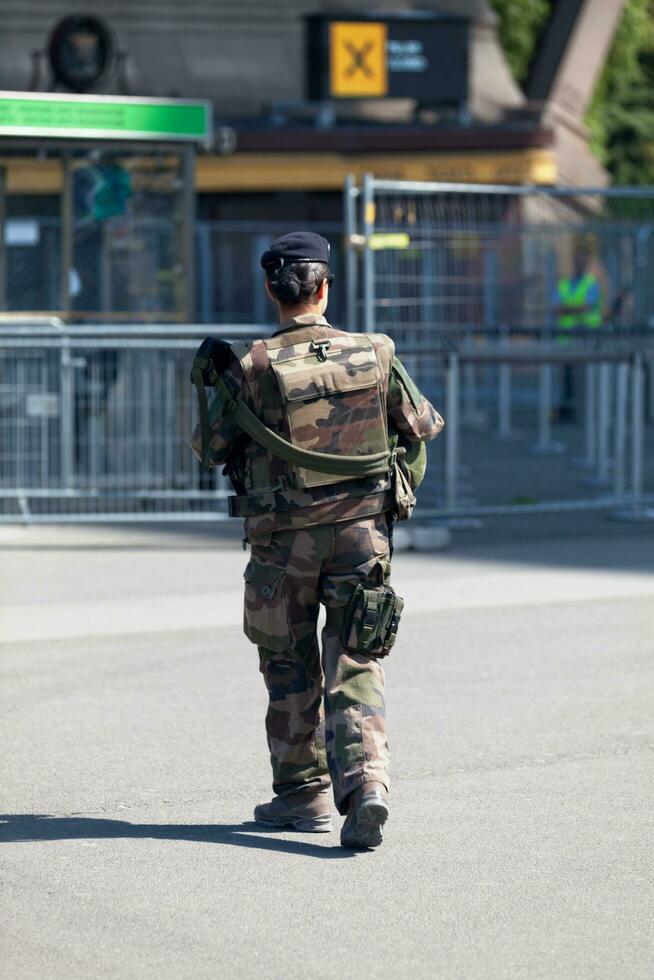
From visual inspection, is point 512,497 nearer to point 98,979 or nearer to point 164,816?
point 164,816

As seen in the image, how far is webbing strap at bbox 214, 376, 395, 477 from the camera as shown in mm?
5316

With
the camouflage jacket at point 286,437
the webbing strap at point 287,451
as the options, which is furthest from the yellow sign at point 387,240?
the webbing strap at point 287,451

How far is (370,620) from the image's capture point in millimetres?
5281

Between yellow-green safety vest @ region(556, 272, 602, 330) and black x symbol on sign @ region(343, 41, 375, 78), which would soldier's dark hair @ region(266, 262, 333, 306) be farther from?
black x symbol on sign @ region(343, 41, 375, 78)

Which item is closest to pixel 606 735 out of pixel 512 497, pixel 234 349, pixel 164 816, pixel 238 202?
pixel 164 816

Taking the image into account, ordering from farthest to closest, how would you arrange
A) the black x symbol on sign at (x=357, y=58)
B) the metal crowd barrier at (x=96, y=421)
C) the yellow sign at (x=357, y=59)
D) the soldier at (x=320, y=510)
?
the black x symbol on sign at (x=357, y=58) → the yellow sign at (x=357, y=59) → the metal crowd barrier at (x=96, y=421) → the soldier at (x=320, y=510)

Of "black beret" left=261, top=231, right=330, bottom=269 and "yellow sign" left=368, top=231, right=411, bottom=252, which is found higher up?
"black beret" left=261, top=231, right=330, bottom=269

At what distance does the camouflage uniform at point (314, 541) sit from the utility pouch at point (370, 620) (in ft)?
0.15

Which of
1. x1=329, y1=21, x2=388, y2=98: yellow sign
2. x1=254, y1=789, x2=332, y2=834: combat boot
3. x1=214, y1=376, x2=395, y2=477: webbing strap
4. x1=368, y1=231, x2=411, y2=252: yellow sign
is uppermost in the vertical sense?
x1=329, y1=21, x2=388, y2=98: yellow sign

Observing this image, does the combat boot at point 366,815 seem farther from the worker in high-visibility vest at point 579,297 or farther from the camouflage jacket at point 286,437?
the worker in high-visibility vest at point 579,297

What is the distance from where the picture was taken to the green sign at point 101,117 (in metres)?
13.4

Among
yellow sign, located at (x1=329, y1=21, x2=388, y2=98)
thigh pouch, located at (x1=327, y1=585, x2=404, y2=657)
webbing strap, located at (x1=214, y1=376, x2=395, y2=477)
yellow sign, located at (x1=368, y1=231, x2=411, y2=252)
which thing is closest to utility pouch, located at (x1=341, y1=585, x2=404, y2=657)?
thigh pouch, located at (x1=327, y1=585, x2=404, y2=657)

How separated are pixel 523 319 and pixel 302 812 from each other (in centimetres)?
1041

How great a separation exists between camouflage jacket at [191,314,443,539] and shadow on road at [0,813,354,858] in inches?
36.2
